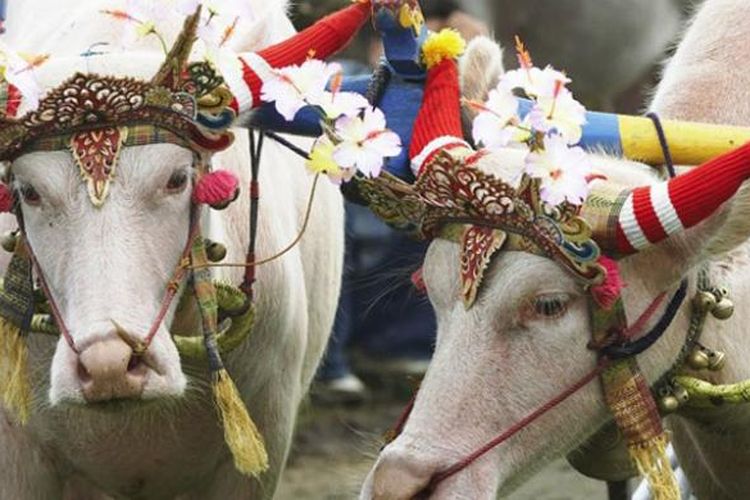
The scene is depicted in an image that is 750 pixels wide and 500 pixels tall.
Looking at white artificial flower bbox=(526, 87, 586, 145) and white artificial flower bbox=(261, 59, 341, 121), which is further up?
white artificial flower bbox=(526, 87, 586, 145)

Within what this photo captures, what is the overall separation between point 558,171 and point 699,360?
742 mm

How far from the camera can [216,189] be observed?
6.82 m

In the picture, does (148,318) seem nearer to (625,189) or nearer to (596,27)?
(625,189)

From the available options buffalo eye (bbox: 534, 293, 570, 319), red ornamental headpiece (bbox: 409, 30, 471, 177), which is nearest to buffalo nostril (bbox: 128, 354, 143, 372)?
red ornamental headpiece (bbox: 409, 30, 471, 177)

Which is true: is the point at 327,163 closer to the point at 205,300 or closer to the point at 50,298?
the point at 205,300

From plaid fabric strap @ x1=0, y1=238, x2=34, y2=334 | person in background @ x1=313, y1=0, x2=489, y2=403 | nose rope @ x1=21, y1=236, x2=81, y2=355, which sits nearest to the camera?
nose rope @ x1=21, y1=236, x2=81, y2=355

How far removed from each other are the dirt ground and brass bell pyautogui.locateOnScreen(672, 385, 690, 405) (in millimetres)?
3944

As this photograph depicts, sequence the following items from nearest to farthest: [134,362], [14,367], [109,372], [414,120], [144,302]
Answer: [109,372] → [134,362] → [144,302] → [414,120] → [14,367]

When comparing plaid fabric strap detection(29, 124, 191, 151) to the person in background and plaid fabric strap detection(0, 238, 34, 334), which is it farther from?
the person in background

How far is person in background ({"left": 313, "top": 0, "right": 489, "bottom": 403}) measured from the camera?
12.6 metres

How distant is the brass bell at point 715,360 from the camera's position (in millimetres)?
6477

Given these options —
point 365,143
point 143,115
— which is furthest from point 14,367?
point 365,143

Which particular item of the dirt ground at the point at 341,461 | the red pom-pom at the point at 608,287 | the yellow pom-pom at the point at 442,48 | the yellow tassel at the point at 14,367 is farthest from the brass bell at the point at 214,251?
the dirt ground at the point at 341,461

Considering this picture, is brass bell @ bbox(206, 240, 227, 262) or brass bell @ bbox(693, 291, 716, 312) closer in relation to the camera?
brass bell @ bbox(693, 291, 716, 312)
